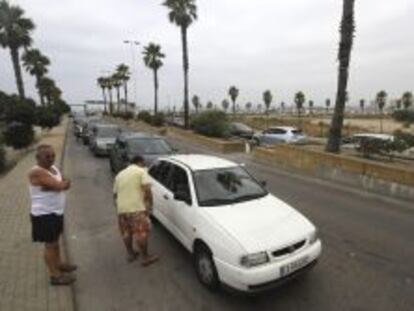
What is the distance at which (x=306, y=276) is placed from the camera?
6.37m

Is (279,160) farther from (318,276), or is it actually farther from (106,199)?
(318,276)

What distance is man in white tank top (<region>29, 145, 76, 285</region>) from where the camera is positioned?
5.82m

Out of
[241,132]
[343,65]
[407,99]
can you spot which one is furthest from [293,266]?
[407,99]

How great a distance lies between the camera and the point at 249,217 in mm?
6137

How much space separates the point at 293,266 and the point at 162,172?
11.5 ft

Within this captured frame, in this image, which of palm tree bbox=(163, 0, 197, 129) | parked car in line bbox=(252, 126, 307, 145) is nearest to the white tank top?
parked car in line bbox=(252, 126, 307, 145)

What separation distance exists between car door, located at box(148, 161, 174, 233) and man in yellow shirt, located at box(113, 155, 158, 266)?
62 cm

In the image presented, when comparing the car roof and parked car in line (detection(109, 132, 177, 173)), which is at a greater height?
the car roof

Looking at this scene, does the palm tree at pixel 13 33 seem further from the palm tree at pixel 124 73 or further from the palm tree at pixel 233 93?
the palm tree at pixel 233 93

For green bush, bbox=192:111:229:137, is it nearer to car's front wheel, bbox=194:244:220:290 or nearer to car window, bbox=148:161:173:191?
car window, bbox=148:161:173:191

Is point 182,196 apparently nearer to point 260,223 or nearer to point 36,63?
point 260,223

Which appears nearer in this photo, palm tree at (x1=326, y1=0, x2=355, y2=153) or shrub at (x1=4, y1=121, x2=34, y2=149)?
palm tree at (x1=326, y1=0, x2=355, y2=153)

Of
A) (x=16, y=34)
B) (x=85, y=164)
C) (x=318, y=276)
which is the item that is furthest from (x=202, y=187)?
(x=16, y=34)

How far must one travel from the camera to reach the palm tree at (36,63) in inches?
2694
